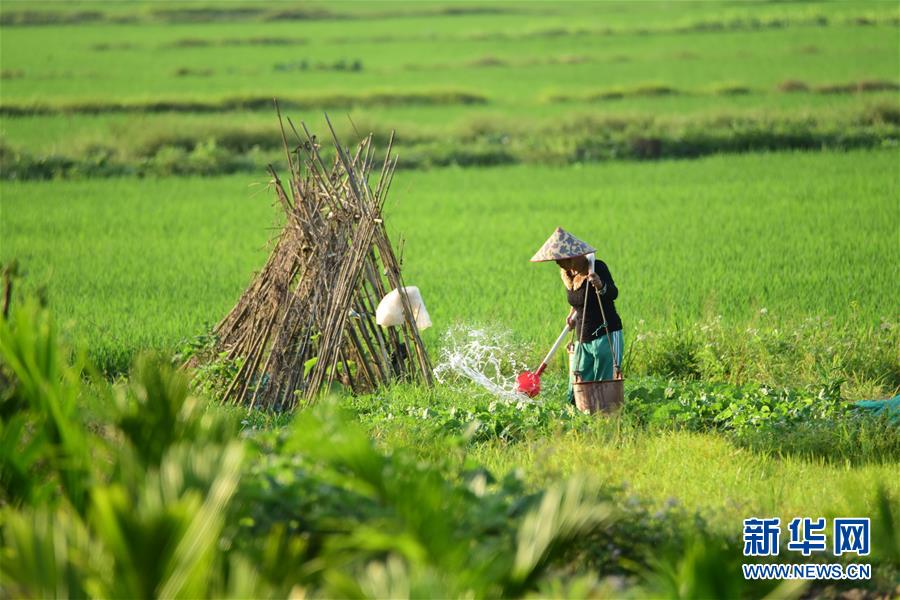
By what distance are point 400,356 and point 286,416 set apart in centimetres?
94

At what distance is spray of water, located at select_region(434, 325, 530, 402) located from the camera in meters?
8.13

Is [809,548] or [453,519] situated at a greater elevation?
[453,519]

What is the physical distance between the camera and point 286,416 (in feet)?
24.8

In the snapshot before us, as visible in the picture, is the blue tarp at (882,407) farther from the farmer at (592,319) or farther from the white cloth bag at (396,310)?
the white cloth bag at (396,310)

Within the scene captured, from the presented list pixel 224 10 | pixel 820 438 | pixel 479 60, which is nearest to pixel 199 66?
pixel 479 60

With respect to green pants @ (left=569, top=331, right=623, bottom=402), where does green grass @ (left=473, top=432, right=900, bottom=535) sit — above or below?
below

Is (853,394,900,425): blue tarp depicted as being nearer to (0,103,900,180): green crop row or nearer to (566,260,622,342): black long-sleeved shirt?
(566,260,622,342): black long-sleeved shirt

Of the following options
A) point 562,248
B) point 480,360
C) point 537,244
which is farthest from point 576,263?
point 537,244

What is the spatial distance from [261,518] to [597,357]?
3397 millimetres

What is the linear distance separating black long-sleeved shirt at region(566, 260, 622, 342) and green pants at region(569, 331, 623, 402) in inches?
1.6

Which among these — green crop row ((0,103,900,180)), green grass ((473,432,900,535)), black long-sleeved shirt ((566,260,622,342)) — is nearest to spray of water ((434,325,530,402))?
black long-sleeved shirt ((566,260,622,342))

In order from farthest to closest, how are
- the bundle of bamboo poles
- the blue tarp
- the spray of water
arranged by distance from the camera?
the spray of water, the bundle of bamboo poles, the blue tarp

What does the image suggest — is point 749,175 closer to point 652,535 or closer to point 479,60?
point 652,535

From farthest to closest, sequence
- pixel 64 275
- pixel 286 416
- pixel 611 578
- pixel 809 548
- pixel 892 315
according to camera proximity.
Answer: pixel 64 275, pixel 892 315, pixel 286 416, pixel 809 548, pixel 611 578
